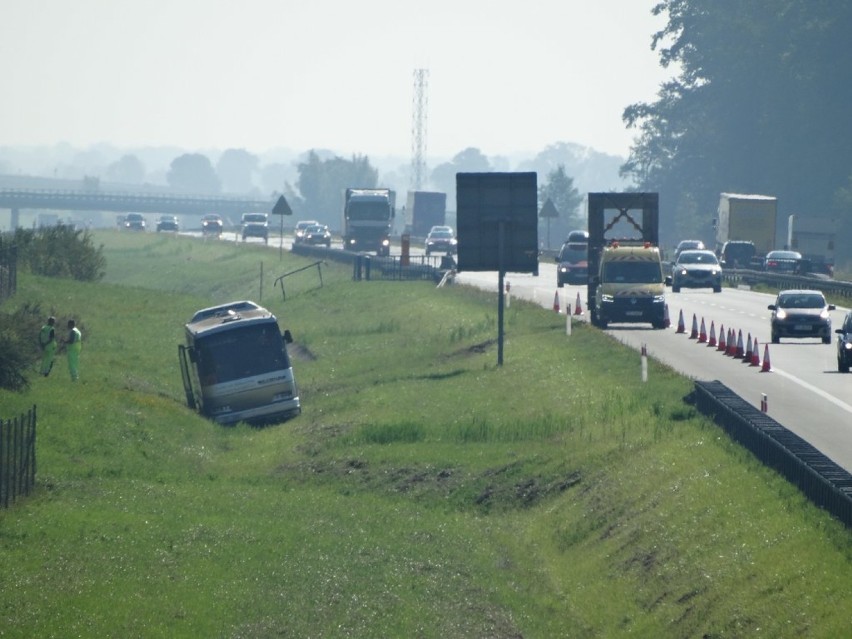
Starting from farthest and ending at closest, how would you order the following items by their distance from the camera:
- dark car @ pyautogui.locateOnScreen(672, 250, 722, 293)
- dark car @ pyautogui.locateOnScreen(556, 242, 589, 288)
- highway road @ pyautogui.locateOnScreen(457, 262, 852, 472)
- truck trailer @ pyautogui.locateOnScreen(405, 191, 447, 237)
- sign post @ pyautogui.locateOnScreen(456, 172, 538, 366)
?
truck trailer @ pyautogui.locateOnScreen(405, 191, 447, 237), dark car @ pyautogui.locateOnScreen(556, 242, 589, 288), dark car @ pyautogui.locateOnScreen(672, 250, 722, 293), sign post @ pyautogui.locateOnScreen(456, 172, 538, 366), highway road @ pyautogui.locateOnScreen(457, 262, 852, 472)

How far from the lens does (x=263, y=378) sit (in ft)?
126

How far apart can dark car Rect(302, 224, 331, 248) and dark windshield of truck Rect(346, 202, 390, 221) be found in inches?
747

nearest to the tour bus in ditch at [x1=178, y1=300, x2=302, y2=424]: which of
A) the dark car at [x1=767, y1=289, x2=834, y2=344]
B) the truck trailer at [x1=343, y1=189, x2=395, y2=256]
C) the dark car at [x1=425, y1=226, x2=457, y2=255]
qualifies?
the dark car at [x1=767, y1=289, x2=834, y2=344]

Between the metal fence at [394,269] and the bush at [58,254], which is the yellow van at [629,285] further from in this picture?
the bush at [58,254]

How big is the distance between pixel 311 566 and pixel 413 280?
54.2 metres

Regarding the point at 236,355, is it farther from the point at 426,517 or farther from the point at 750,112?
the point at 750,112

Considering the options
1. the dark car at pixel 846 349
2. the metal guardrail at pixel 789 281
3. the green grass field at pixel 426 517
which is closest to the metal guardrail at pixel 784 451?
the green grass field at pixel 426 517

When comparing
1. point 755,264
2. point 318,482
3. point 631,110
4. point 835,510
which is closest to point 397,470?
point 318,482

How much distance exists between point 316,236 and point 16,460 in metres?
99.2

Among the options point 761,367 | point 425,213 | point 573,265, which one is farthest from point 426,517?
point 425,213

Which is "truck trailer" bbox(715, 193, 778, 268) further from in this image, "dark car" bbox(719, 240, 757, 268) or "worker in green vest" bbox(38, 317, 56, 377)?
"worker in green vest" bbox(38, 317, 56, 377)

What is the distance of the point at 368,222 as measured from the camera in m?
103

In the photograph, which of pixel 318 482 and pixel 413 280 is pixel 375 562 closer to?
pixel 318 482

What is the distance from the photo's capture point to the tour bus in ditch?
3825 centimetres
